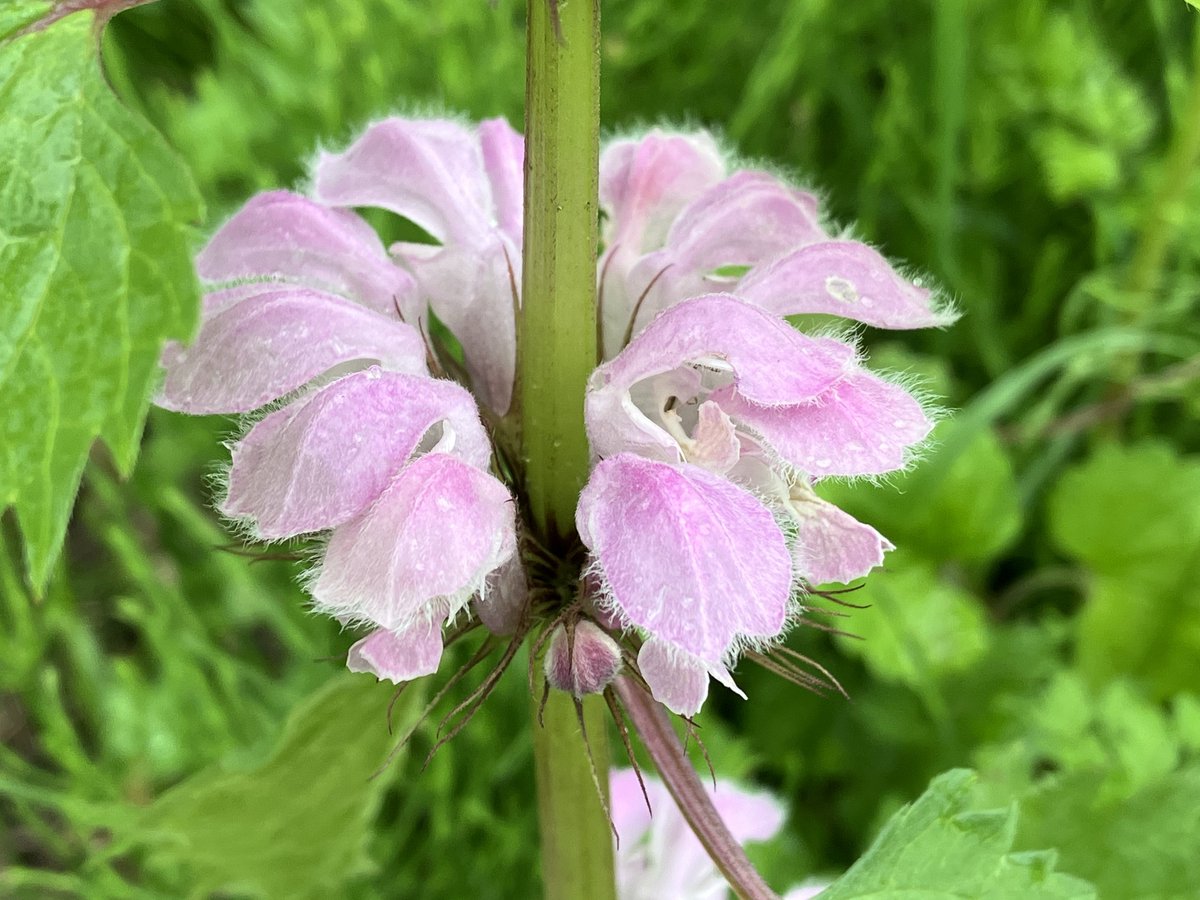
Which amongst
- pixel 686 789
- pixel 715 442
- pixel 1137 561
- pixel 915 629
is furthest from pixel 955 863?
pixel 1137 561

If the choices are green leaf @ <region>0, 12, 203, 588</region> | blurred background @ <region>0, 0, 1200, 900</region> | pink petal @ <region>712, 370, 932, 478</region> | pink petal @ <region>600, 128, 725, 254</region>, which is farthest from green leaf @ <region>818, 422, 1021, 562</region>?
green leaf @ <region>0, 12, 203, 588</region>

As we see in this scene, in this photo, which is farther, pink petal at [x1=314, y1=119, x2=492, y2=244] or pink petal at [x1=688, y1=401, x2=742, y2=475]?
pink petal at [x1=314, y1=119, x2=492, y2=244]

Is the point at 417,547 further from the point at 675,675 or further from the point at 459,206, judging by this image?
the point at 459,206

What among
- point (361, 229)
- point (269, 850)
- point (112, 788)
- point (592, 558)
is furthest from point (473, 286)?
point (112, 788)

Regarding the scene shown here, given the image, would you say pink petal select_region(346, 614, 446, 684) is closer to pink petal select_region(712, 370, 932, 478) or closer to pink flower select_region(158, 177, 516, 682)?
pink flower select_region(158, 177, 516, 682)

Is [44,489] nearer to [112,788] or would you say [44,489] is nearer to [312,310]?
[312,310]

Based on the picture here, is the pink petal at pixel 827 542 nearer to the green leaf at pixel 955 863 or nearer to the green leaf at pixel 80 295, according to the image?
the green leaf at pixel 955 863

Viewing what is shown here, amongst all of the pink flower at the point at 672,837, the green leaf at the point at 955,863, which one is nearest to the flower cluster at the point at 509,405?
the green leaf at the point at 955,863
